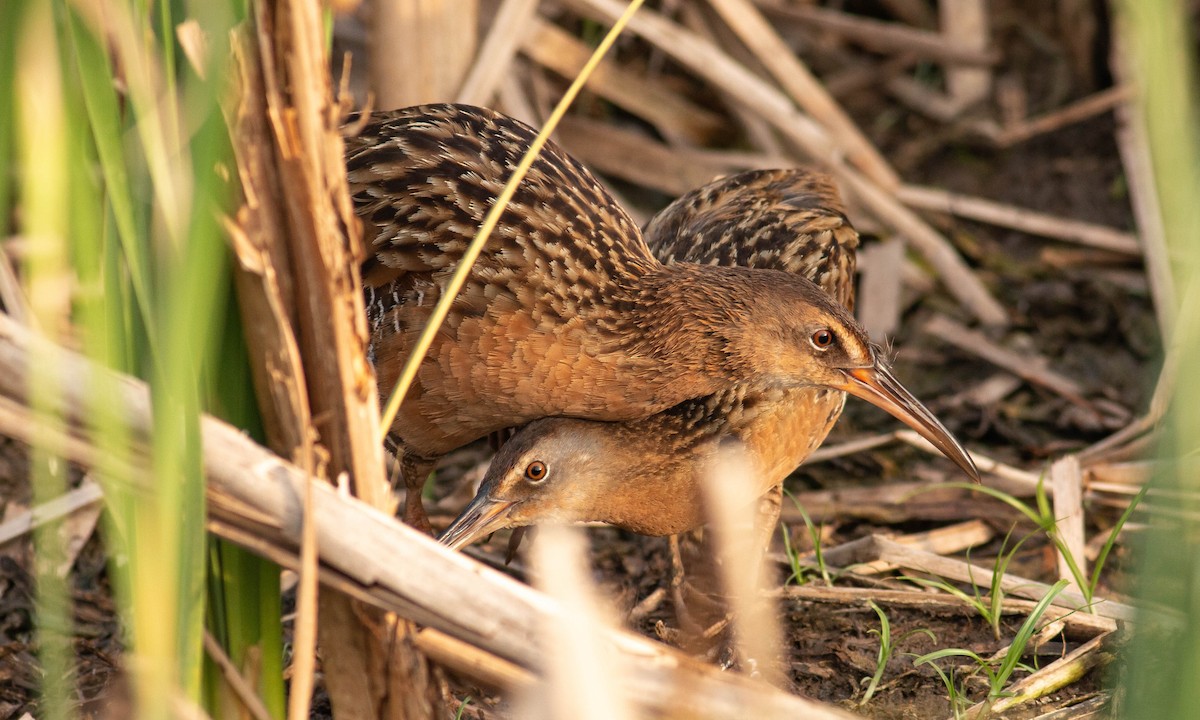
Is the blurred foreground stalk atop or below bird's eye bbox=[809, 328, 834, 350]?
below

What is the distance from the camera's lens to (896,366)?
217 inches

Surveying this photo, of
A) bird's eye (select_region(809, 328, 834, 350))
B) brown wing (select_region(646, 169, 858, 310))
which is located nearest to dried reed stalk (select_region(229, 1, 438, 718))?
bird's eye (select_region(809, 328, 834, 350))

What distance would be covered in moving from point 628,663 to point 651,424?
1.63 metres

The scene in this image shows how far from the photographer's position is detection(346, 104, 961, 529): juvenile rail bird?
348cm

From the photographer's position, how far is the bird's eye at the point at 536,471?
11.6ft

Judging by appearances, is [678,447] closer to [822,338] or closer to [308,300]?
[822,338]

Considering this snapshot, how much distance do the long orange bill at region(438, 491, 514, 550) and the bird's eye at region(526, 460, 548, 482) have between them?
0.30ft

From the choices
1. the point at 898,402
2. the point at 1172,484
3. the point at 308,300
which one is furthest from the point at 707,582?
the point at 1172,484

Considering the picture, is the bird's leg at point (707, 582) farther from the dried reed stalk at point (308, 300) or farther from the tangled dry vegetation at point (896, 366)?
the dried reed stalk at point (308, 300)

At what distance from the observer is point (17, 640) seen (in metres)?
3.73

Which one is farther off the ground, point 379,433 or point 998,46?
point 998,46

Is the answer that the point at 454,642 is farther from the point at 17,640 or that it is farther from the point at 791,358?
the point at 17,640

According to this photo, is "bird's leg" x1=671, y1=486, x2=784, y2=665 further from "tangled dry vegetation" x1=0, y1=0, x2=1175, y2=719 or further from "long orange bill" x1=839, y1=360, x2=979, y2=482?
"long orange bill" x1=839, y1=360, x2=979, y2=482

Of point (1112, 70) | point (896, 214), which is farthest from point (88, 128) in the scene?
point (1112, 70)
